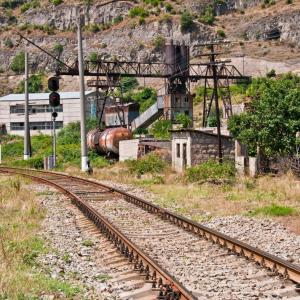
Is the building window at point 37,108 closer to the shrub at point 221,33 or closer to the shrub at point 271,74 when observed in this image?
the shrub at point 271,74

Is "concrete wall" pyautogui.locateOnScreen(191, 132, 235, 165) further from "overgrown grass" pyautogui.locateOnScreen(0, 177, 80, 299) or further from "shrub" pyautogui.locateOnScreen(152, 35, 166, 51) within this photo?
"shrub" pyautogui.locateOnScreen(152, 35, 166, 51)

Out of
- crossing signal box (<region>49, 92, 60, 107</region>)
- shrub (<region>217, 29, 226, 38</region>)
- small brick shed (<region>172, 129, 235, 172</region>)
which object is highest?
shrub (<region>217, 29, 226, 38</region>)

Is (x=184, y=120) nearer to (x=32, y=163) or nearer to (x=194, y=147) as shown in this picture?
(x=32, y=163)

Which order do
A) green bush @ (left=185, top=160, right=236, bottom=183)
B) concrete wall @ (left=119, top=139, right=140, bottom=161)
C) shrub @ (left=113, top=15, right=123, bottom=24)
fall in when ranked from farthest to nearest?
shrub @ (left=113, top=15, right=123, bottom=24) → concrete wall @ (left=119, top=139, right=140, bottom=161) → green bush @ (left=185, top=160, right=236, bottom=183)

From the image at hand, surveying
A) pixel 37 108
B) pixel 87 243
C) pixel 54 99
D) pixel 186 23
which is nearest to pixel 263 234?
pixel 87 243

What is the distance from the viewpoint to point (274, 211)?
15203mm

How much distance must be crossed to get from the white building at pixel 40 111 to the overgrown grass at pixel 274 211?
68.7 m

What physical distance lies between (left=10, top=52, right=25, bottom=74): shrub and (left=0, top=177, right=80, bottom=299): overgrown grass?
387 ft

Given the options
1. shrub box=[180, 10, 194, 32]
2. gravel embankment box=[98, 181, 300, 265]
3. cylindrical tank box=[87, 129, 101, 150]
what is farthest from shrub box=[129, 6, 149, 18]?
gravel embankment box=[98, 181, 300, 265]

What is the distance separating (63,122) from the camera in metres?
84.6

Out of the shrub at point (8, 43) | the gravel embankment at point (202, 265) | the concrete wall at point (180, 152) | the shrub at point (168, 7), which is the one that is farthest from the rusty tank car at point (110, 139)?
the shrub at point (8, 43)

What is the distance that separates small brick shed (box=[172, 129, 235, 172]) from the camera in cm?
3219

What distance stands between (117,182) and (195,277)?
729 inches

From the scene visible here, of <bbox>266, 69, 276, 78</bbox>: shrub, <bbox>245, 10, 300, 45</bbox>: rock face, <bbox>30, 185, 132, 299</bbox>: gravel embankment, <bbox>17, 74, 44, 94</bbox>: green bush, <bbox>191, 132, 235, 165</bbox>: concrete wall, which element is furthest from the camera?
<bbox>245, 10, 300, 45</bbox>: rock face
